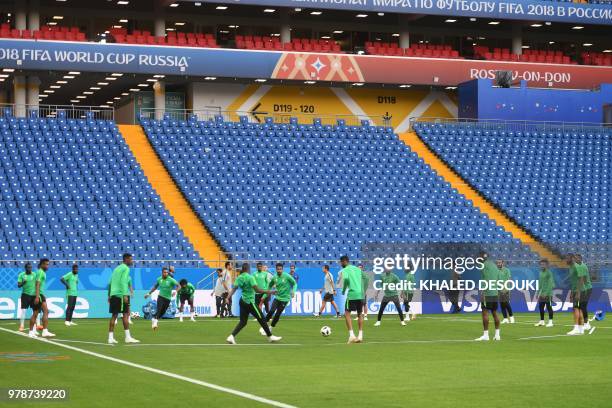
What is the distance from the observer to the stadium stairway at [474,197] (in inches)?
1887

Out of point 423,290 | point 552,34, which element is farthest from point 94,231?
point 552,34

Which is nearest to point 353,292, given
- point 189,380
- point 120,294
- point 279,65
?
point 120,294

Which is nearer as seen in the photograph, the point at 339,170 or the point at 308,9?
the point at 339,170

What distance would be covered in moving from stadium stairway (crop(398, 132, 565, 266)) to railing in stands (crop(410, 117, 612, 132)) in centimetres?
172

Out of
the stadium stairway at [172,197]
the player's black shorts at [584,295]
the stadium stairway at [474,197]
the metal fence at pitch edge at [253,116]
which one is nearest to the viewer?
the player's black shorts at [584,295]

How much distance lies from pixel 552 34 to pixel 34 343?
45.7 m

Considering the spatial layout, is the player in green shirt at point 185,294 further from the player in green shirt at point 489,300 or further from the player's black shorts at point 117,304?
the player in green shirt at point 489,300

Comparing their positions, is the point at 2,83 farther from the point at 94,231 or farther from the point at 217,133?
the point at 94,231

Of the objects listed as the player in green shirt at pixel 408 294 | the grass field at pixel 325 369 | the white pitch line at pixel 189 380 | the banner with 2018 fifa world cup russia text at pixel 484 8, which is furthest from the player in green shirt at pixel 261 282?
the banner with 2018 fifa world cup russia text at pixel 484 8

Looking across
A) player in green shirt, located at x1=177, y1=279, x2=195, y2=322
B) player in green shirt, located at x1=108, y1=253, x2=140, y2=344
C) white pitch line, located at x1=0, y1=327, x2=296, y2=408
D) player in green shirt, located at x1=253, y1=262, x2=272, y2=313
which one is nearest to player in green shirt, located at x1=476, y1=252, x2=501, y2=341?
player in green shirt, located at x1=108, y1=253, x2=140, y2=344

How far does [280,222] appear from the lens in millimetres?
46594

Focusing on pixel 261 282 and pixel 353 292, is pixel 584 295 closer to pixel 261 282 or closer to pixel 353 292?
pixel 353 292

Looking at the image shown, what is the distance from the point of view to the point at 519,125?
5881 cm

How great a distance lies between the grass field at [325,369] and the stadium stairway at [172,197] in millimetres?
13191
